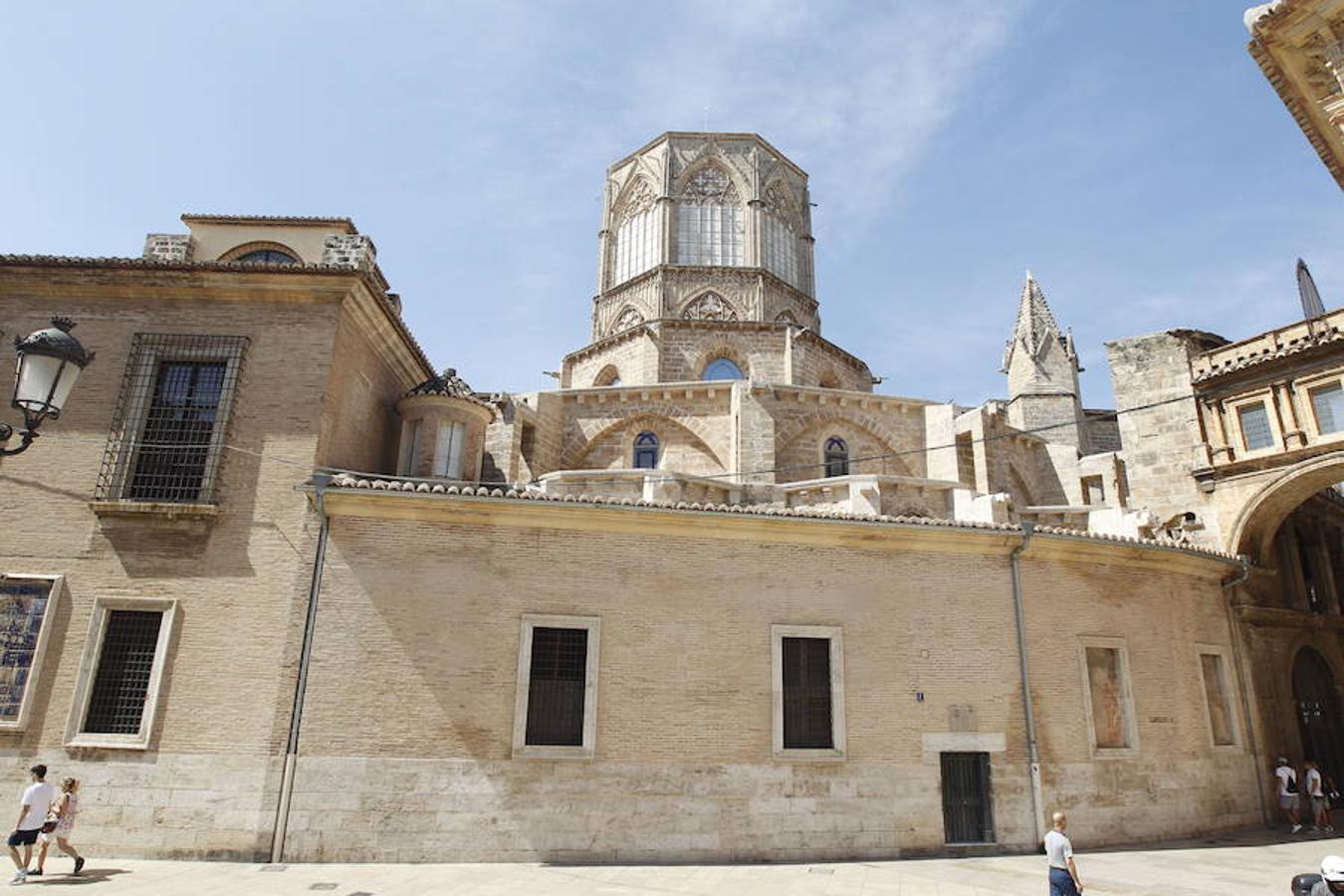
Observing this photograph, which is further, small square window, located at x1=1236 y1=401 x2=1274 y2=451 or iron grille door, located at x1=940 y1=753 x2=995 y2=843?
small square window, located at x1=1236 y1=401 x2=1274 y2=451

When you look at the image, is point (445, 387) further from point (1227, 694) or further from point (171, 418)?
point (1227, 694)

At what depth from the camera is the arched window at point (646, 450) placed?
77.3ft

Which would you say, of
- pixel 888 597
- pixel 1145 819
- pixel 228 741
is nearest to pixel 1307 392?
pixel 1145 819

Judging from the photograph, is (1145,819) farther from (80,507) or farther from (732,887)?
(80,507)

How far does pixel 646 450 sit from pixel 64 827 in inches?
643

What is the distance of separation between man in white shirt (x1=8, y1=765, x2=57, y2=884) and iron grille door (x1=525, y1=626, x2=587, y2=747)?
16.7 feet

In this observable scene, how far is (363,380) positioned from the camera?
1331 cm

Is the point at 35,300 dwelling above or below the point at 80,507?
above

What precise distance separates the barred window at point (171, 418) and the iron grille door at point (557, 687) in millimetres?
4893

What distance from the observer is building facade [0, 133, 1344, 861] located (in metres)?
9.97

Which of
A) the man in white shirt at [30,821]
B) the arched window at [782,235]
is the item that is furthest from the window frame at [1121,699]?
the arched window at [782,235]

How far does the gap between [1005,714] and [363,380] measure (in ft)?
35.9

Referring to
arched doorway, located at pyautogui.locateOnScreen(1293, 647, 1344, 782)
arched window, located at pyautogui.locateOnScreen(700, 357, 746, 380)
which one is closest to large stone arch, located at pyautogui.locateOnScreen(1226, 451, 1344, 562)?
arched doorway, located at pyautogui.locateOnScreen(1293, 647, 1344, 782)

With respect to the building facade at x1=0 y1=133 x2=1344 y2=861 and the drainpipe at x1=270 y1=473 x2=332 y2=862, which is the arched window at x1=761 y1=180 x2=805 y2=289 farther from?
the drainpipe at x1=270 y1=473 x2=332 y2=862
